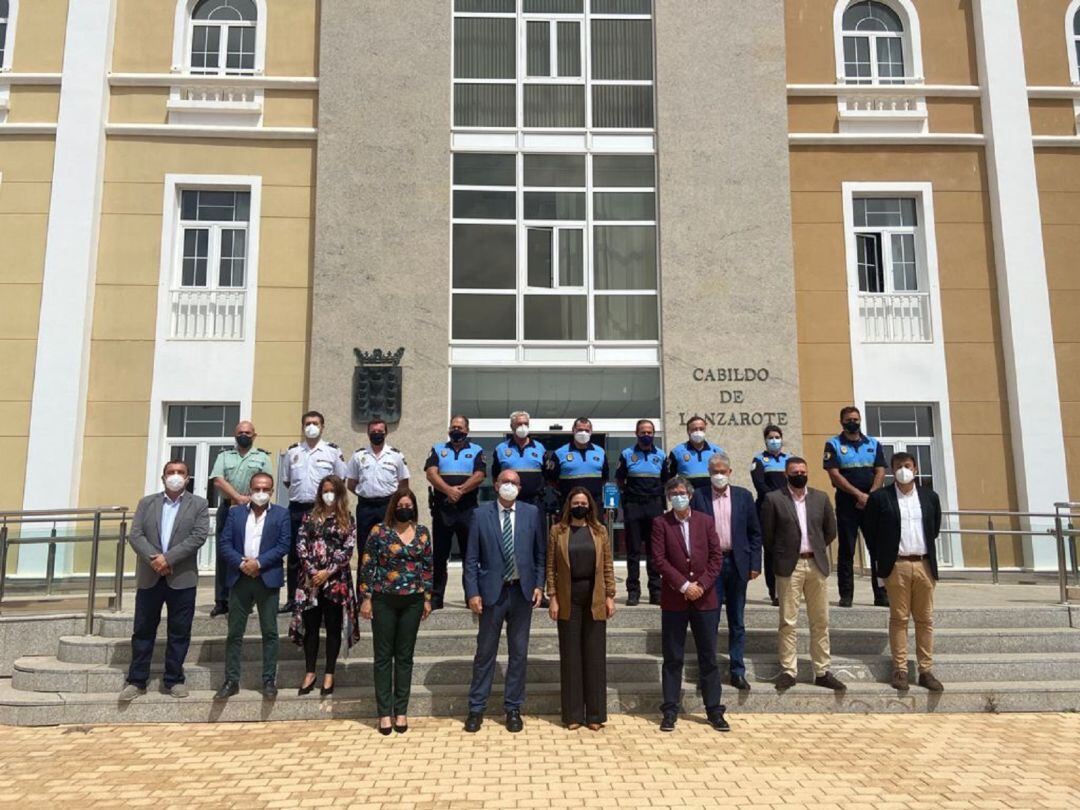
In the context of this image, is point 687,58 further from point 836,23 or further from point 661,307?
point 661,307

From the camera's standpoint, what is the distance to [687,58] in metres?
13.5

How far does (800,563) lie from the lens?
270 inches

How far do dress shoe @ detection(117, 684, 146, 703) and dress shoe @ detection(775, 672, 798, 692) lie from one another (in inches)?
219

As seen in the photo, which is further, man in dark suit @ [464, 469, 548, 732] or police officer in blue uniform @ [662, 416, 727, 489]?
police officer in blue uniform @ [662, 416, 727, 489]

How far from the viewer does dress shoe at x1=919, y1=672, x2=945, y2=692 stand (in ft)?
21.9

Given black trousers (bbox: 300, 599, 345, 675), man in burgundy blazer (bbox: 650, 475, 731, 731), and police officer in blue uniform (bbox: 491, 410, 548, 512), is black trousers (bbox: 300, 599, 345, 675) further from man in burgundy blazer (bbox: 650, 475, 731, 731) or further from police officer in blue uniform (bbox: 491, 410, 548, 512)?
man in burgundy blazer (bbox: 650, 475, 731, 731)

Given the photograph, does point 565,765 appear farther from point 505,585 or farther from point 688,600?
point 688,600

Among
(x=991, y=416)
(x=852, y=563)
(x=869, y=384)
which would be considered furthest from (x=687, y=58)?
(x=852, y=563)

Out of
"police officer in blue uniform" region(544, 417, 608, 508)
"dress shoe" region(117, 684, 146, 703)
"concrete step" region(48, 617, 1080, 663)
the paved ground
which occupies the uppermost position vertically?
"police officer in blue uniform" region(544, 417, 608, 508)

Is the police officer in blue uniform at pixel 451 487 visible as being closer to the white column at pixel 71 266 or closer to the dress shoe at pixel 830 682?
the dress shoe at pixel 830 682

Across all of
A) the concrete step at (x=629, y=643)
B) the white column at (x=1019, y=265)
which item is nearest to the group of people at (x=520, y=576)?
the concrete step at (x=629, y=643)

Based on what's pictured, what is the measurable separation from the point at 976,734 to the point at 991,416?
27.4 feet

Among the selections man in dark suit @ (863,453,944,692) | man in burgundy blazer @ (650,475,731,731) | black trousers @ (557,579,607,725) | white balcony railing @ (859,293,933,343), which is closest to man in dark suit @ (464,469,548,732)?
black trousers @ (557,579,607,725)

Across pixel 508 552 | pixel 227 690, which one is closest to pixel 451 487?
pixel 508 552
